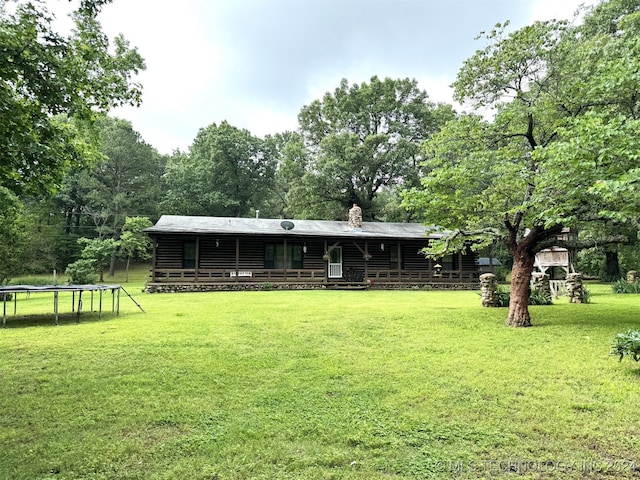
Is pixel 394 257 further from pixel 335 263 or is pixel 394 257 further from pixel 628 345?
pixel 628 345

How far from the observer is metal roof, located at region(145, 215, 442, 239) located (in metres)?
19.2

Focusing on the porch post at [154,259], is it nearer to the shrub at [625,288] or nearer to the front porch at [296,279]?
the front porch at [296,279]

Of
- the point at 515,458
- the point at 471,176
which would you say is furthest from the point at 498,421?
the point at 471,176

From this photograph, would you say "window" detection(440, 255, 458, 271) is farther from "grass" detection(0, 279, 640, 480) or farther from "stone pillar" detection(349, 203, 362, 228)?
"grass" detection(0, 279, 640, 480)

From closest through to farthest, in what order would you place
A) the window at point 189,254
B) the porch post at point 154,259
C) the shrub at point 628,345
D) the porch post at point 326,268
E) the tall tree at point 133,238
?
the shrub at point 628,345 → the porch post at point 154,259 → the window at point 189,254 → the porch post at point 326,268 → the tall tree at point 133,238

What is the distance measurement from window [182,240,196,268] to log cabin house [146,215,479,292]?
5cm

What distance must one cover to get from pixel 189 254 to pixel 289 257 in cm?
544

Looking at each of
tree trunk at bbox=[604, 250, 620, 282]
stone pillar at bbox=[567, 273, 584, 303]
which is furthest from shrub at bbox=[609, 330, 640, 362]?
tree trunk at bbox=[604, 250, 620, 282]

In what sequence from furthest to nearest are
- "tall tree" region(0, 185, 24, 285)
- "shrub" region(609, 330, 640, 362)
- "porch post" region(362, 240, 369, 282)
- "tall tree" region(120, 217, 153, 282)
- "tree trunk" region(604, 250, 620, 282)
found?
"tall tree" region(120, 217, 153, 282), "tree trunk" region(604, 250, 620, 282), "porch post" region(362, 240, 369, 282), "tall tree" region(0, 185, 24, 285), "shrub" region(609, 330, 640, 362)

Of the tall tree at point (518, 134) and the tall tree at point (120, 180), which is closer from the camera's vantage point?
the tall tree at point (518, 134)

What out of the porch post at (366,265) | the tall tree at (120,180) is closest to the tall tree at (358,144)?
the porch post at (366,265)

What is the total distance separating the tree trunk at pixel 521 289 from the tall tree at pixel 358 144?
22.6 metres

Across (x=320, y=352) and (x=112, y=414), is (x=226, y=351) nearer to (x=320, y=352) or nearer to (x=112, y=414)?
(x=320, y=352)

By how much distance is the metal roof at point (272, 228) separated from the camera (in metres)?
19.2
